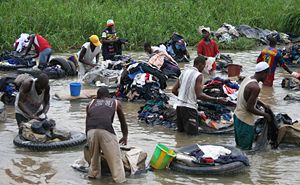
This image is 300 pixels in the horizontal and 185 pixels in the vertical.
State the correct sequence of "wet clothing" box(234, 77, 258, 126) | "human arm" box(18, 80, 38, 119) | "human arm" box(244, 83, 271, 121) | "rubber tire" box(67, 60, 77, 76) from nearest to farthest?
1. "human arm" box(244, 83, 271, 121)
2. "wet clothing" box(234, 77, 258, 126)
3. "human arm" box(18, 80, 38, 119)
4. "rubber tire" box(67, 60, 77, 76)

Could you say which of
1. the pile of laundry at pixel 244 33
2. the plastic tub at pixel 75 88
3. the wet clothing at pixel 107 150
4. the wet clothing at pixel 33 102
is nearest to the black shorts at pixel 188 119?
the wet clothing at pixel 33 102

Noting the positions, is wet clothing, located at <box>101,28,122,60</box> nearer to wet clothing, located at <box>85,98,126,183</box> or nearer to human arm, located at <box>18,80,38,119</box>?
human arm, located at <box>18,80,38,119</box>

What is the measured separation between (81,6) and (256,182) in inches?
768

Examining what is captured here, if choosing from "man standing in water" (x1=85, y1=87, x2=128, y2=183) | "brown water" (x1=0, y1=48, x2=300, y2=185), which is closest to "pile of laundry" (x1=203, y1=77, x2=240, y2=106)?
"brown water" (x1=0, y1=48, x2=300, y2=185)

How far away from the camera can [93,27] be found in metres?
24.3

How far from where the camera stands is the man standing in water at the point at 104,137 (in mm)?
8336

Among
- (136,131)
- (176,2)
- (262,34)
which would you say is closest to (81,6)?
(176,2)

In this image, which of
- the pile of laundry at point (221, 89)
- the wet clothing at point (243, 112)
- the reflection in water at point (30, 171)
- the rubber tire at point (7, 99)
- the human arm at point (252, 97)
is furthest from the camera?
the rubber tire at point (7, 99)

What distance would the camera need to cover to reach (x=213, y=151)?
9156 millimetres

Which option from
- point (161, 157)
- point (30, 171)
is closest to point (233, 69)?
point (161, 157)

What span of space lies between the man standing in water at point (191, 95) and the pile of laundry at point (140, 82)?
106 inches

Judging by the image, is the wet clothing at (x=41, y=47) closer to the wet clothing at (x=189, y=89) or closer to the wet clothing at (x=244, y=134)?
the wet clothing at (x=189, y=89)

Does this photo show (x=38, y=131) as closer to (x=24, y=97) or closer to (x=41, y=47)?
(x=24, y=97)

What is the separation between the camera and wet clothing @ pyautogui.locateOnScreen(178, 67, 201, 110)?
10.9 m
